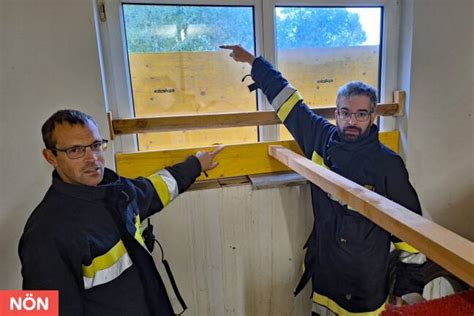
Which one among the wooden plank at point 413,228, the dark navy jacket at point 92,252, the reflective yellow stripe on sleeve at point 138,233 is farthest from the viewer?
the reflective yellow stripe on sleeve at point 138,233

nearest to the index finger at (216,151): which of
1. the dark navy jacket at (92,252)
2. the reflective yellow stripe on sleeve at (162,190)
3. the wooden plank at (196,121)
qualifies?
the wooden plank at (196,121)

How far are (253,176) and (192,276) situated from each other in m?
0.54

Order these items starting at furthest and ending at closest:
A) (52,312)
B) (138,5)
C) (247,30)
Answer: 1. (247,30)
2. (138,5)
3. (52,312)

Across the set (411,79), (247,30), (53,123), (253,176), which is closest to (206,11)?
(247,30)

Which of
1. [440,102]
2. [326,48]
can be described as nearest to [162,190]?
[326,48]

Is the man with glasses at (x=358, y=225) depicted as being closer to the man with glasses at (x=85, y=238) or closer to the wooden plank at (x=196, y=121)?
the wooden plank at (x=196, y=121)

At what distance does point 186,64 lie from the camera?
1403 mm

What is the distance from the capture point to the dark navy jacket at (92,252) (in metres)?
0.73

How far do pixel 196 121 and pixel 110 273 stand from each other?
72 centimetres

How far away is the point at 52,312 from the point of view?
0.76 m

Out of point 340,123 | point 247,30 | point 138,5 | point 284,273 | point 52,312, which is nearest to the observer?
point 52,312

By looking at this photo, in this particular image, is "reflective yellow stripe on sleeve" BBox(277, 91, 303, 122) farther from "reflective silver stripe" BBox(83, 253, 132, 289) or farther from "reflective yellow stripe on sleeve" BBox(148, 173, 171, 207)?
"reflective silver stripe" BBox(83, 253, 132, 289)

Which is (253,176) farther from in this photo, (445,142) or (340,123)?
(445,142)

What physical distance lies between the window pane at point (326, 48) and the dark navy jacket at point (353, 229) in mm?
295
